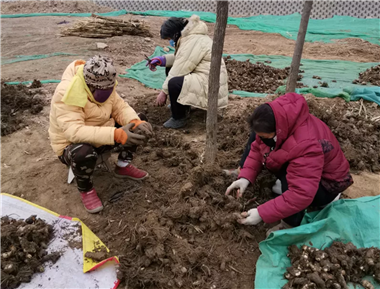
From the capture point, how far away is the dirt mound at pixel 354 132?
3.20 meters

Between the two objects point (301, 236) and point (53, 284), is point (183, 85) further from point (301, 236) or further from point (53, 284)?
point (53, 284)

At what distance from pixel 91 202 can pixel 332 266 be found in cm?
186

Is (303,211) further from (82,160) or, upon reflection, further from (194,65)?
(194,65)

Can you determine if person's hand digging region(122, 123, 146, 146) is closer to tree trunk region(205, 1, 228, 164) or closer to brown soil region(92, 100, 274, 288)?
brown soil region(92, 100, 274, 288)

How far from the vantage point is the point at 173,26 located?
12.3ft

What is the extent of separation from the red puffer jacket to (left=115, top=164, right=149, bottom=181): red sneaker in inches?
A: 49.5

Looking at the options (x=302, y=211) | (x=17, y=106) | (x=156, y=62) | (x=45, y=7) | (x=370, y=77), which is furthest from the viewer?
(x=45, y=7)

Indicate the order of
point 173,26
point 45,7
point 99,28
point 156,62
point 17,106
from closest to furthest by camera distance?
point 173,26 → point 17,106 → point 156,62 → point 99,28 → point 45,7

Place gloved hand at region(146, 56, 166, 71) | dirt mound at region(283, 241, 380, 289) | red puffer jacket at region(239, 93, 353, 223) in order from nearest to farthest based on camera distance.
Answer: dirt mound at region(283, 241, 380, 289), red puffer jacket at region(239, 93, 353, 223), gloved hand at region(146, 56, 166, 71)

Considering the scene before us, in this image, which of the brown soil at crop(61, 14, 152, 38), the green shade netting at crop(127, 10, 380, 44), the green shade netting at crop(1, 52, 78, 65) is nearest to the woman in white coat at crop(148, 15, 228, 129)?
the green shade netting at crop(1, 52, 78, 65)

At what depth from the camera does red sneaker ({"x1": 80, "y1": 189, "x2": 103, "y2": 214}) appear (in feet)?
8.22

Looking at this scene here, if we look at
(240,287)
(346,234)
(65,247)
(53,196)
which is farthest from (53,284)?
(346,234)

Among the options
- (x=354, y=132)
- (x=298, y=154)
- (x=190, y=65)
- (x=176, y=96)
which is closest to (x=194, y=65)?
(x=190, y=65)

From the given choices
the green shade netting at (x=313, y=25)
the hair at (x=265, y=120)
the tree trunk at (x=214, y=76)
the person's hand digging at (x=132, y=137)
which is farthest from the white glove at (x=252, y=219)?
the green shade netting at (x=313, y=25)
